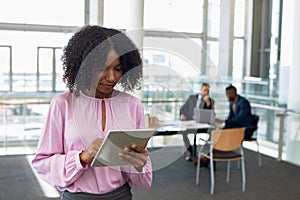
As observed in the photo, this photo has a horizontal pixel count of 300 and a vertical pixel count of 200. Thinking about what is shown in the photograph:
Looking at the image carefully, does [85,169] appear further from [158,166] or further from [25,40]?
[25,40]

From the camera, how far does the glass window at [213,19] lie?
11.2 metres

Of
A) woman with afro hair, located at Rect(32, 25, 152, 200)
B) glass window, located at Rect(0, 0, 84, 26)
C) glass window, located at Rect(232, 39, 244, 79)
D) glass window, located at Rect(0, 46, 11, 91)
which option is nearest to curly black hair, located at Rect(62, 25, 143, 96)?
woman with afro hair, located at Rect(32, 25, 152, 200)

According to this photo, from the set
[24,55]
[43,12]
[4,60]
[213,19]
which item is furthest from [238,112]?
[213,19]

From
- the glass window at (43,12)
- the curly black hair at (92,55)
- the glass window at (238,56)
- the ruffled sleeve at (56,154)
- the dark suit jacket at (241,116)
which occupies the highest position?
the glass window at (43,12)

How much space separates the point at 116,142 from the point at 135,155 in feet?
0.31

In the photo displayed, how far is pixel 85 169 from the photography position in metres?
1.27

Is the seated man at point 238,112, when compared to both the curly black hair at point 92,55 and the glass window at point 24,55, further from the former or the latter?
the glass window at point 24,55

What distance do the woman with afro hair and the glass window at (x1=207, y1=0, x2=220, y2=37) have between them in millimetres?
10049

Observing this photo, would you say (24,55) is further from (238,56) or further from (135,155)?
(135,155)

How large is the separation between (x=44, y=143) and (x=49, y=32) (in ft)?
27.0

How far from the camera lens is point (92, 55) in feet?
4.06

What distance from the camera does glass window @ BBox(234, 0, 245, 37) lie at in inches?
456

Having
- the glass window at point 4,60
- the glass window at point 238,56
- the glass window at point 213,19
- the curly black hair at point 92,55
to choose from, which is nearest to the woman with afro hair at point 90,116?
the curly black hair at point 92,55

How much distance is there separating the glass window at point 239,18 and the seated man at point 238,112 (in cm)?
657
